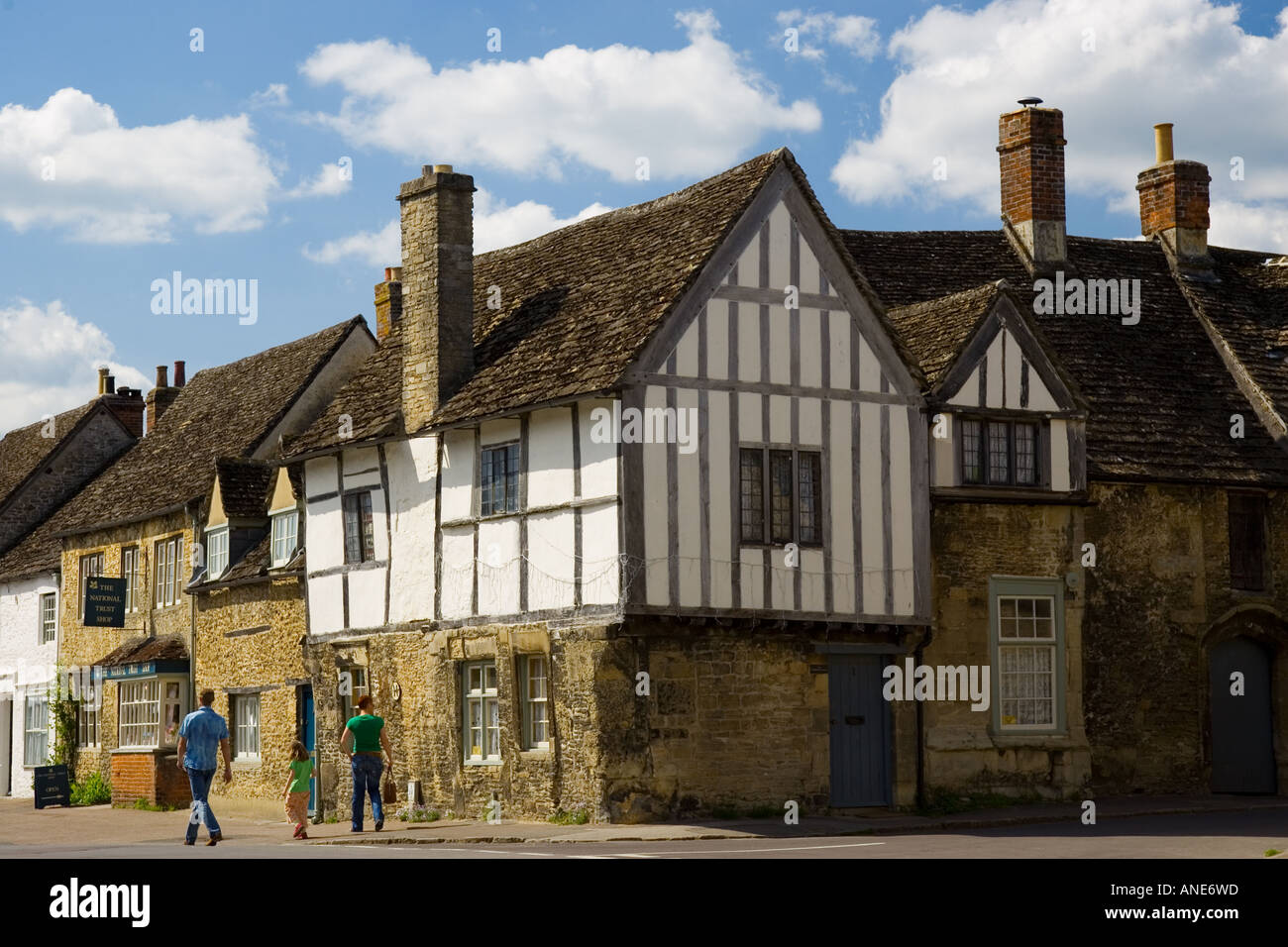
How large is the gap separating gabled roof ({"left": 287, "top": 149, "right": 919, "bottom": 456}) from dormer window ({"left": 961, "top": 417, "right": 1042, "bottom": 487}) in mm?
1738

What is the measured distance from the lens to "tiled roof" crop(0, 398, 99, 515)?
43.0m

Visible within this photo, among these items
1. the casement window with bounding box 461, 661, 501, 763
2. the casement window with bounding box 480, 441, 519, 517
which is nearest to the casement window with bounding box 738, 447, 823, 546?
the casement window with bounding box 480, 441, 519, 517

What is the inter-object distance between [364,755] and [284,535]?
797cm

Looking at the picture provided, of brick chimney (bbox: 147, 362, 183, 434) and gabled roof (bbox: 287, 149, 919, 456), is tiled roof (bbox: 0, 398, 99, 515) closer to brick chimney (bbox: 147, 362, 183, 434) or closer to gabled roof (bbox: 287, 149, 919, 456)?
brick chimney (bbox: 147, 362, 183, 434)

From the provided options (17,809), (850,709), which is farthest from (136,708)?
(850,709)

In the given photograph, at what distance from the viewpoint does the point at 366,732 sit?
2258 cm

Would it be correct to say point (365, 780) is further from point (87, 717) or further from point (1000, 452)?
point (87, 717)

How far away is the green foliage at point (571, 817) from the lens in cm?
2142

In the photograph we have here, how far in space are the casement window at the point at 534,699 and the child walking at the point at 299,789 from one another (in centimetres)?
275

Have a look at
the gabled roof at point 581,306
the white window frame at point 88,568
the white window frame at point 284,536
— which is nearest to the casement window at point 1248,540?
the gabled roof at point 581,306

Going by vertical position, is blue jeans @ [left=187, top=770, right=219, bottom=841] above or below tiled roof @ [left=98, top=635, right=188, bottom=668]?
below

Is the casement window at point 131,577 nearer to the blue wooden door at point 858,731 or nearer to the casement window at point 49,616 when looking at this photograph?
the casement window at point 49,616

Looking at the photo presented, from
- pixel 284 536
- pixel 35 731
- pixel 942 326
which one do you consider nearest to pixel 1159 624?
pixel 942 326
